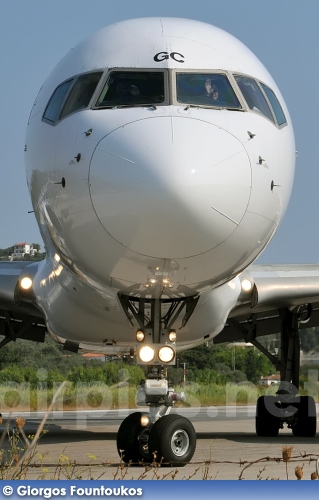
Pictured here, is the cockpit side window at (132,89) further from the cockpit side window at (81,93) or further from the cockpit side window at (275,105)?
the cockpit side window at (275,105)

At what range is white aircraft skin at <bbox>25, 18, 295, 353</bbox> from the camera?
30.2ft

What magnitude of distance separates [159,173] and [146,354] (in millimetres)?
2980

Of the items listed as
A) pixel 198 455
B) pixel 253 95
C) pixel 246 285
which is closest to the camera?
pixel 253 95

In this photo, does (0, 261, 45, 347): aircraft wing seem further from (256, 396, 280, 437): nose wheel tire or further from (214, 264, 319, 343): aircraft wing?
(256, 396, 280, 437): nose wheel tire

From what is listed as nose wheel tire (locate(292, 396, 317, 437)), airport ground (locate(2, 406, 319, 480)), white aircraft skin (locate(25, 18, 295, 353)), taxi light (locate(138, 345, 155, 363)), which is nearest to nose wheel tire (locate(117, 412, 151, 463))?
airport ground (locate(2, 406, 319, 480))

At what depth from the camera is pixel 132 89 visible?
10.5m

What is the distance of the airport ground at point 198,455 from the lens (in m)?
8.95

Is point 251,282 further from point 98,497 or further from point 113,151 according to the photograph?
point 98,497

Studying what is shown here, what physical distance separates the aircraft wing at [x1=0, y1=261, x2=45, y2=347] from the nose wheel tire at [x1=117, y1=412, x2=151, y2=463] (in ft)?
13.7

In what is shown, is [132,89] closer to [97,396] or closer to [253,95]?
[253,95]

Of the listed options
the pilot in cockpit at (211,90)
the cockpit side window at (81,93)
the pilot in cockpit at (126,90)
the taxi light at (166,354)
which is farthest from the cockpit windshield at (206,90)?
the taxi light at (166,354)

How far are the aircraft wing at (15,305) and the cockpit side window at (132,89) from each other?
15.8 feet

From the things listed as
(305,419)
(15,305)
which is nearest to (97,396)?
(305,419)

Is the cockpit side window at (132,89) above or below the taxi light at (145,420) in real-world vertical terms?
above
